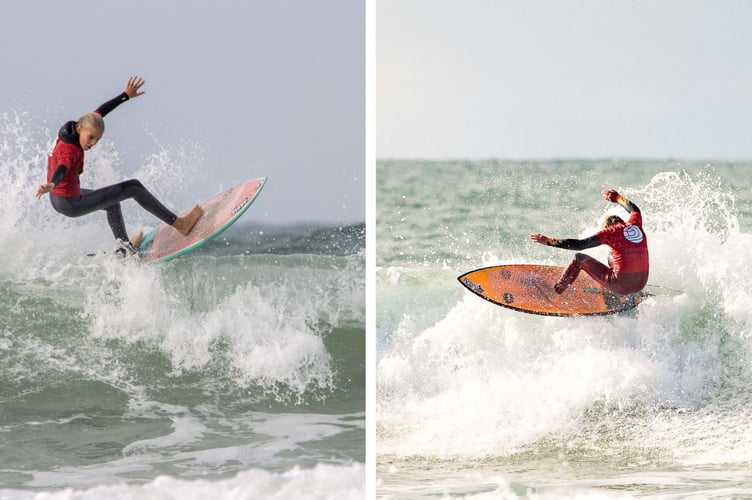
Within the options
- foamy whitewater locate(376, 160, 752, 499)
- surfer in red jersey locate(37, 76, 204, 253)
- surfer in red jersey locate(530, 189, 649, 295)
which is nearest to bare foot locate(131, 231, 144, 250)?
surfer in red jersey locate(37, 76, 204, 253)

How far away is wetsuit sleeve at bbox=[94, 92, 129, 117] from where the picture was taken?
3.89 m

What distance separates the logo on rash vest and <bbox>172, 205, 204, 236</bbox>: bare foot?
6.95ft

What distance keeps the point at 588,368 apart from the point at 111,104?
8.84 ft

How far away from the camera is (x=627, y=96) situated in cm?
470

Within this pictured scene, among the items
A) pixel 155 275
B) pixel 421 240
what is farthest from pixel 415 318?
pixel 155 275

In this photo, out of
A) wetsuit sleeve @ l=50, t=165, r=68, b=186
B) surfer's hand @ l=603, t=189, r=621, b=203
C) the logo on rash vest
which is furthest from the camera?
surfer's hand @ l=603, t=189, r=621, b=203

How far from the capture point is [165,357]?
4102mm

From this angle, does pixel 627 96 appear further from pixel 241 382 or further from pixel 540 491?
pixel 241 382

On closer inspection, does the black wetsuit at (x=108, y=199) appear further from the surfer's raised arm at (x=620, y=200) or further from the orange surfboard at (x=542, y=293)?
the surfer's raised arm at (x=620, y=200)

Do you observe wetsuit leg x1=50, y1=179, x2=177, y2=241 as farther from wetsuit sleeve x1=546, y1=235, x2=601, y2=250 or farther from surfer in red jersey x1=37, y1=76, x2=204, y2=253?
wetsuit sleeve x1=546, y1=235, x2=601, y2=250

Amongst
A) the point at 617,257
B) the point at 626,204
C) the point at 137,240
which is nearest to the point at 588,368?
the point at 617,257

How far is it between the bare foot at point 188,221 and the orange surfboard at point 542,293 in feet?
4.62

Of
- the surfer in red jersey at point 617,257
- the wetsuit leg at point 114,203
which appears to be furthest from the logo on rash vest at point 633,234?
the wetsuit leg at point 114,203

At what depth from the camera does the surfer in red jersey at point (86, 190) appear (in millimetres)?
3797
